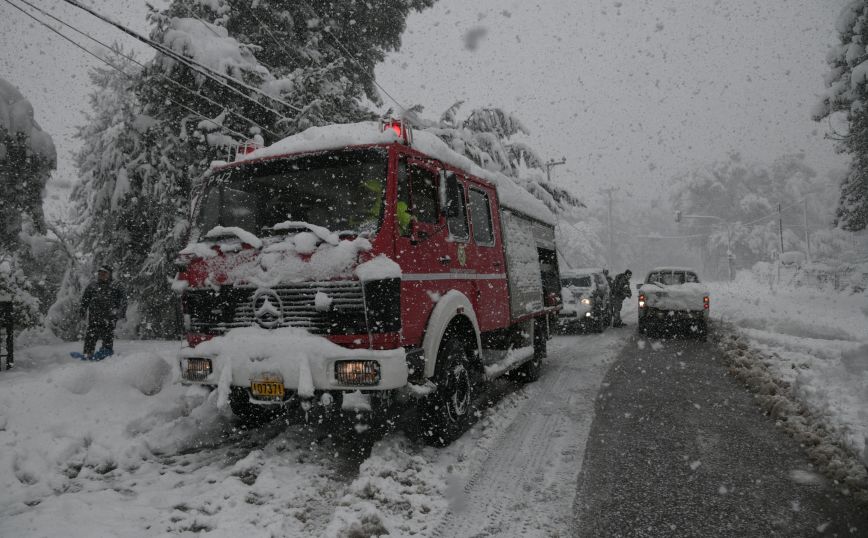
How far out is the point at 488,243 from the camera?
20.4 feet

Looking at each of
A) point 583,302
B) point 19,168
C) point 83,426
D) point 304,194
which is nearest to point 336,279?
point 304,194

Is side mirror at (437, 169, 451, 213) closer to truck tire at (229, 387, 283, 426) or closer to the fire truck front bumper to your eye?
the fire truck front bumper

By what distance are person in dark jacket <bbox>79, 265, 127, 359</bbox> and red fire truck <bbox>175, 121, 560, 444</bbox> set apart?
5.39 m

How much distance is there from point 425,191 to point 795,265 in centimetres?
4474

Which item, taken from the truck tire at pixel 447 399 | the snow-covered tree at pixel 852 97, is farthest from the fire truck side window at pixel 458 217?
the snow-covered tree at pixel 852 97

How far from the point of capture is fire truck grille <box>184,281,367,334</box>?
13.0ft

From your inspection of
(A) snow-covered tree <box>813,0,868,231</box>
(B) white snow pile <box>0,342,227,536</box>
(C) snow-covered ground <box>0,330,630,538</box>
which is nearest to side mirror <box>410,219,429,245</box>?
(C) snow-covered ground <box>0,330,630,538</box>

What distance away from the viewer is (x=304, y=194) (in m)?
4.51

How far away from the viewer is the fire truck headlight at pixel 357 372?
3.86 m

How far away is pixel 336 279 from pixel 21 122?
26.7 ft

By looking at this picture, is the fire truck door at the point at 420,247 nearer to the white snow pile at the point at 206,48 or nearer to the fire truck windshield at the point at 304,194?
the fire truck windshield at the point at 304,194

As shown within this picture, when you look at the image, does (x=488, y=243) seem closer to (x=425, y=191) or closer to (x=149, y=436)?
(x=425, y=191)

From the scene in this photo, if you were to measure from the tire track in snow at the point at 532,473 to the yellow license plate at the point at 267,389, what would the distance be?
1562mm

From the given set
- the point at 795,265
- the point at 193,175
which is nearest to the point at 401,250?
the point at 193,175
